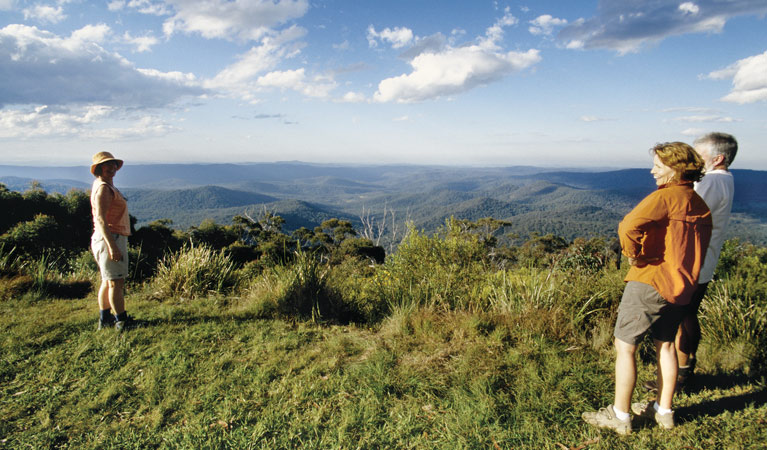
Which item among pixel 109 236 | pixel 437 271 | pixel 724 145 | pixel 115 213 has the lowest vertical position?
pixel 437 271

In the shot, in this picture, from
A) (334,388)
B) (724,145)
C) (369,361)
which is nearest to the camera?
(724,145)

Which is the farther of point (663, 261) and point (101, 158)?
point (101, 158)

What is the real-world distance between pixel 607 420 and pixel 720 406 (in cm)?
99

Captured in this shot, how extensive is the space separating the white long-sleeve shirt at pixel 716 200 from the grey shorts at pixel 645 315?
0.57 metres

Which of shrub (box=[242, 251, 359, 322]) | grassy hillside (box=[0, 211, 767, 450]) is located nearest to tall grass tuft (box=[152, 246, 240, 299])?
grassy hillside (box=[0, 211, 767, 450])

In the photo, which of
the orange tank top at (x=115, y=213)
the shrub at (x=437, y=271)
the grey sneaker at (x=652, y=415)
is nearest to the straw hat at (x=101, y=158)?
the orange tank top at (x=115, y=213)

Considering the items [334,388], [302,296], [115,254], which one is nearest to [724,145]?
[334,388]

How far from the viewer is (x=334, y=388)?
9.27ft

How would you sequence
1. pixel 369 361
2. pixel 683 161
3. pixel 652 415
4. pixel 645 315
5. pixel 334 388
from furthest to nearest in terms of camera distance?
pixel 369 361, pixel 334 388, pixel 652 415, pixel 645 315, pixel 683 161

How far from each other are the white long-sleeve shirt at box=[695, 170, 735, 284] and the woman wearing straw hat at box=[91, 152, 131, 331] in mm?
5081

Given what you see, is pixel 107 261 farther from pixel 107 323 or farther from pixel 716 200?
pixel 716 200

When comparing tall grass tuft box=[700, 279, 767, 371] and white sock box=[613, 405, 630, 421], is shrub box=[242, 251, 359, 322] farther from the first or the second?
tall grass tuft box=[700, 279, 767, 371]

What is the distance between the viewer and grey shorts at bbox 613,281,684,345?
7.02ft

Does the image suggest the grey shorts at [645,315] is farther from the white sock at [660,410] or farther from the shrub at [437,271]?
the shrub at [437,271]
